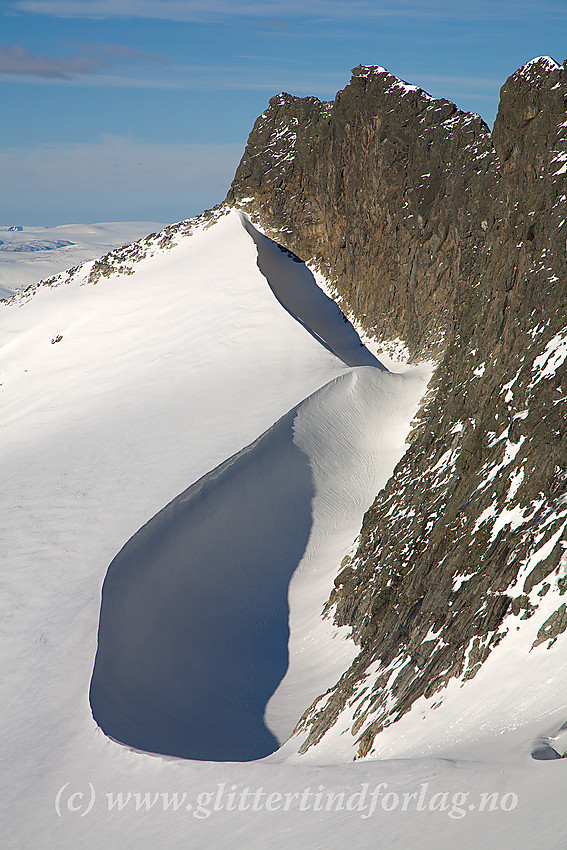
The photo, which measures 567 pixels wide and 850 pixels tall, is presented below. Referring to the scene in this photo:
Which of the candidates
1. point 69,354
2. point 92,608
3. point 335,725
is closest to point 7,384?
point 69,354

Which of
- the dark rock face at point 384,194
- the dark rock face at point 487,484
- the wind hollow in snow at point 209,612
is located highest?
the dark rock face at point 384,194

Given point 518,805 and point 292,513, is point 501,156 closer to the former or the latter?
point 292,513

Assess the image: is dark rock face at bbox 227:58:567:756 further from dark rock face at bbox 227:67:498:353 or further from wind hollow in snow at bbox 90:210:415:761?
dark rock face at bbox 227:67:498:353

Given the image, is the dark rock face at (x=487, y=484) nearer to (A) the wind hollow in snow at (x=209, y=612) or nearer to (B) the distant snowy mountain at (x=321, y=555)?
(B) the distant snowy mountain at (x=321, y=555)

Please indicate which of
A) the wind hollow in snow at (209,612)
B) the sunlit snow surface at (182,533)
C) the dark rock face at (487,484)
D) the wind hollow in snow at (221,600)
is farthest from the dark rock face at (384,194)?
the wind hollow in snow at (209,612)

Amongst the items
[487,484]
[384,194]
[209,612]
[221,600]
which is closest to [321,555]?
[221,600]

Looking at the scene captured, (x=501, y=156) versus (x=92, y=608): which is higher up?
(x=501, y=156)

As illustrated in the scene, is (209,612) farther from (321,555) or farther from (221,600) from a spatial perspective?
(321,555)

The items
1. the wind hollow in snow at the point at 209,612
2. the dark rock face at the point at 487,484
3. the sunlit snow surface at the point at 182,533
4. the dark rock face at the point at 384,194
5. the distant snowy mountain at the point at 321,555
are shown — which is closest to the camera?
the sunlit snow surface at the point at 182,533
